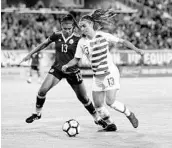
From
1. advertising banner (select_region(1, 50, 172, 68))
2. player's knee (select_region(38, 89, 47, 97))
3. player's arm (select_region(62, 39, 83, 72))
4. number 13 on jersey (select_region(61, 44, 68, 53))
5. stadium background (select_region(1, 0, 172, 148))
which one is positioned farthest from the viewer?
advertising banner (select_region(1, 50, 172, 68))

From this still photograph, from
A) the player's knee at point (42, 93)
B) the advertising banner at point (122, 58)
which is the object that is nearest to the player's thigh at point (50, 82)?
the player's knee at point (42, 93)

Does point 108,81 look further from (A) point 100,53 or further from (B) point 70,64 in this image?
(B) point 70,64

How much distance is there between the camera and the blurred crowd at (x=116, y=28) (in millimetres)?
30906

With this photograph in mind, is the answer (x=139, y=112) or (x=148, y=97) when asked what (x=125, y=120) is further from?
(x=148, y=97)

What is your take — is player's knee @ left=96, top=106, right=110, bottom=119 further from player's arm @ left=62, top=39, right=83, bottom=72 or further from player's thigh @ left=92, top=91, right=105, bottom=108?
player's arm @ left=62, top=39, right=83, bottom=72

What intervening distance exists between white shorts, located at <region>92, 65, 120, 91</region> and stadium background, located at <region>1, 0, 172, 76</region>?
19397 millimetres

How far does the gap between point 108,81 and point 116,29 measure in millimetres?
24068

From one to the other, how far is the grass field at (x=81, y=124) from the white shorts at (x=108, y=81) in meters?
0.83

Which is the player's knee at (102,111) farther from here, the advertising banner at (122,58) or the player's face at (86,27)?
the advertising banner at (122,58)

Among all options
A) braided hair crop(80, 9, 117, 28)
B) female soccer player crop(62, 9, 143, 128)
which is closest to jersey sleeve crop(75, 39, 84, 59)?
female soccer player crop(62, 9, 143, 128)

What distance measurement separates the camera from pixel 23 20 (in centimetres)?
3256

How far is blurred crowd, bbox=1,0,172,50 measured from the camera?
3091 cm

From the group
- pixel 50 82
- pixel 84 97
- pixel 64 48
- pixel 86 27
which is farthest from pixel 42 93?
pixel 86 27

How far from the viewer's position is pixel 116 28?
34031 mm
